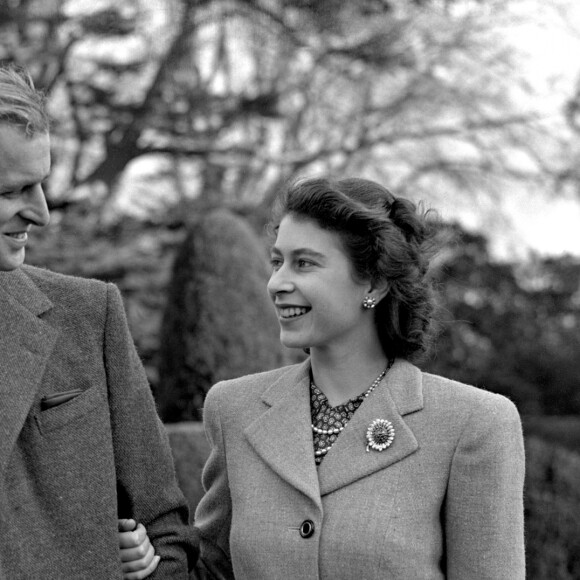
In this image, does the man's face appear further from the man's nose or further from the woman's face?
the woman's face

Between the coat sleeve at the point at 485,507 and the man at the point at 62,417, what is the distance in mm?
695

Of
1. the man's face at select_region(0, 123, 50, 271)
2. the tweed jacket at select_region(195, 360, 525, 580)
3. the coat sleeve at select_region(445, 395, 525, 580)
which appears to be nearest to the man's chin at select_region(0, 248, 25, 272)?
the man's face at select_region(0, 123, 50, 271)

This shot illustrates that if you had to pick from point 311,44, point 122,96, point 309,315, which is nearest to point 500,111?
point 311,44

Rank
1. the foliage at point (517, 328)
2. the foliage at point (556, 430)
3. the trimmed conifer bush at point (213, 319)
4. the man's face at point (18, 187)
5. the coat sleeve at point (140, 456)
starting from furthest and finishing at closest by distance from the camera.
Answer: the foliage at point (517, 328), the foliage at point (556, 430), the trimmed conifer bush at point (213, 319), the coat sleeve at point (140, 456), the man's face at point (18, 187)

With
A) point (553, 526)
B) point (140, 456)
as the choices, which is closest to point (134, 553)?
point (140, 456)

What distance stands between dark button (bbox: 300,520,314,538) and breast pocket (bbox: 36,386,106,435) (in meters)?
0.59

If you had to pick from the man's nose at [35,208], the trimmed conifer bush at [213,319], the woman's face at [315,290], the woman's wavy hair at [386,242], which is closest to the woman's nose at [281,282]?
the woman's face at [315,290]

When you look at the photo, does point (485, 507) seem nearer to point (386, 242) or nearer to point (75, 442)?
point (386, 242)

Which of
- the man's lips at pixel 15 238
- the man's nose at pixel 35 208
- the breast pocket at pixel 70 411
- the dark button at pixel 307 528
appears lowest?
the dark button at pixel 307 528

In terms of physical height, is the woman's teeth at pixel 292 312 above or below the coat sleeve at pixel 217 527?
above

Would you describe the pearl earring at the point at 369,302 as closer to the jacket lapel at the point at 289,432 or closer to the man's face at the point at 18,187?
the jacket lapel at the point at 289,432

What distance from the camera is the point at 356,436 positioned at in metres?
2.62

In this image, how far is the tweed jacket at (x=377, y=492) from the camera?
7.78ft

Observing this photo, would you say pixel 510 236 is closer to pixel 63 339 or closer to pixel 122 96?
pixel 122 96
